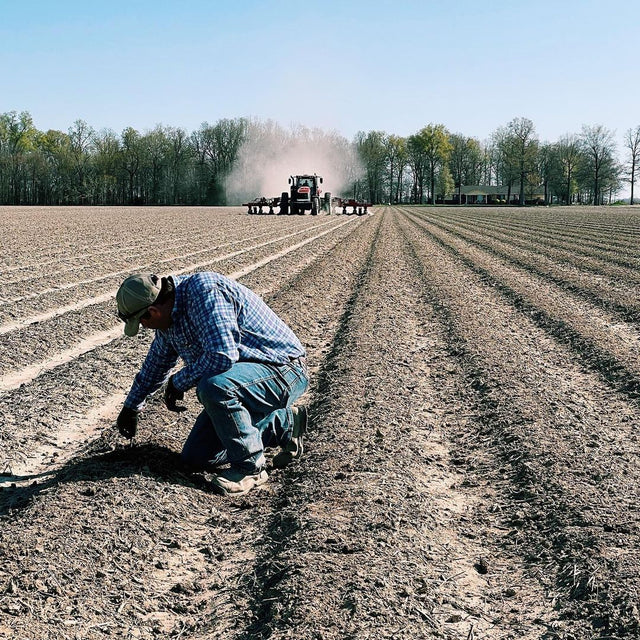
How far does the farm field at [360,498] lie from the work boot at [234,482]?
7 centimetres

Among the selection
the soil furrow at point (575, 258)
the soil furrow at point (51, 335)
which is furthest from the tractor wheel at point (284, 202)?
the soil furrow at point (51, 335)

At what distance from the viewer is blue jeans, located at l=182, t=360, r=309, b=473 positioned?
4062 mm

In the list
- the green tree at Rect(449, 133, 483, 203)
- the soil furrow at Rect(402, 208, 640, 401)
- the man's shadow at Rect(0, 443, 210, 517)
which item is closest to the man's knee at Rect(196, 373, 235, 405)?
the man's shadow at Rect(0, 443, 210, 517)

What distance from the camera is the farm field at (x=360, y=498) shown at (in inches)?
120

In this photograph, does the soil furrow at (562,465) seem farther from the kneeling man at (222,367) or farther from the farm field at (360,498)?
the kneeling man at (222,367)

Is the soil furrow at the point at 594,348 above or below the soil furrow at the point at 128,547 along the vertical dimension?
above

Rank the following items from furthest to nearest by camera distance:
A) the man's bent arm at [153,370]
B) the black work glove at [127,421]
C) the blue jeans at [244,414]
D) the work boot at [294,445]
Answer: the work boot at [294,445] → the black work glove at [127,421] → the man's bent arm at [153,370] → the blue jeans at [244,414]

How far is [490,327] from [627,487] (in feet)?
15.7

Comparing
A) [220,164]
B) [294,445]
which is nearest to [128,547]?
[294,445]

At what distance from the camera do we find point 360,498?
4.09 metres

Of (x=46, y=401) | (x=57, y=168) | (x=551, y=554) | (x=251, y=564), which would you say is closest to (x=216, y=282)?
(x=251, y=564)

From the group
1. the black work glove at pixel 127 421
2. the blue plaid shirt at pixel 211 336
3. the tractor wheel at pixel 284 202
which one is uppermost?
the tractor wheel at pixel 284 202

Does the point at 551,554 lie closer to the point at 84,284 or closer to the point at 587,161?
the point at 84,284

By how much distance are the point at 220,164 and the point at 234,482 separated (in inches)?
3724
